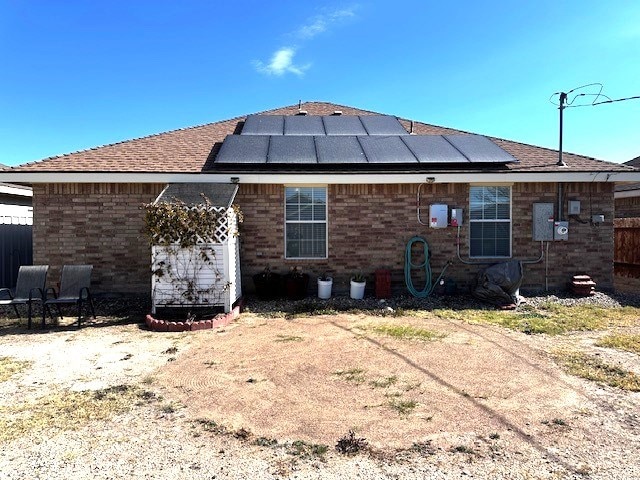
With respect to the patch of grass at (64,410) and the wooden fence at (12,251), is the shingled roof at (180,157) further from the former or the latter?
the patch of grass at (64,410)

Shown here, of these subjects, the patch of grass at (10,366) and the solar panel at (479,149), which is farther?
the solar panel at (479,149)

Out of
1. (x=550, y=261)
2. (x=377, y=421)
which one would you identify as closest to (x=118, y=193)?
(x=377, y=421)

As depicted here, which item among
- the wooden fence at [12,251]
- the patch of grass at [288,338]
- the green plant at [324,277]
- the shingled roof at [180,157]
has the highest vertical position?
the shingled roof at [180,157]

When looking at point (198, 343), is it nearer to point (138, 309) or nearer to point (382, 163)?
point (138, 309)

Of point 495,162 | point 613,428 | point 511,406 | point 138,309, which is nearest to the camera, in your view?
point 613,428

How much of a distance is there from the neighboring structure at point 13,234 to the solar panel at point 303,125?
25.0 ft

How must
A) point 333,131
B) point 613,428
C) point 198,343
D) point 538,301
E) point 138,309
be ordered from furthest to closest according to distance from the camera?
point 333,131
point 538,301
point 138,309
point 198,343
point 613,428

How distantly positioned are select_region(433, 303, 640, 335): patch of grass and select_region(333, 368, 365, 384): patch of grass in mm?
3564

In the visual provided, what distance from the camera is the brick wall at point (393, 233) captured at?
973 centimetres

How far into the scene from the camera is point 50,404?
4.12m

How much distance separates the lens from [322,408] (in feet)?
13.2

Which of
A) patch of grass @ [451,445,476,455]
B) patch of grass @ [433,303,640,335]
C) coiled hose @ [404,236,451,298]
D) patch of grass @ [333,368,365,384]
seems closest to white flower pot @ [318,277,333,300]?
coiled hose @ [404,236,451,298]

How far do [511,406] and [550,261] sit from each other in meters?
7.23

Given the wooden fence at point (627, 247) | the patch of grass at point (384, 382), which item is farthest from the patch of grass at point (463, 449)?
the wooden fence at point (627, 247)
